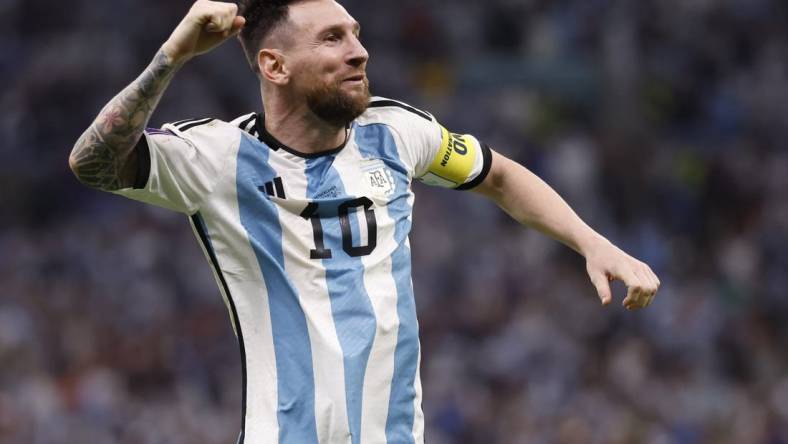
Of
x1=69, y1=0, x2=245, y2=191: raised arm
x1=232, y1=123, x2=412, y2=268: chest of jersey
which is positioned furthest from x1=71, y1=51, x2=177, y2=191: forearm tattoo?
x1=232, y1=123, x2=412, y2=268: chest of jersey

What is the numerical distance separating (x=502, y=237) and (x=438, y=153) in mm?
7658

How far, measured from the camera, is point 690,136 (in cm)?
1383

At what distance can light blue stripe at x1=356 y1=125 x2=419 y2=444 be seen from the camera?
4328 mm

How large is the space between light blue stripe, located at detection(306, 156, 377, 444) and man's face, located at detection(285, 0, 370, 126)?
235 mm

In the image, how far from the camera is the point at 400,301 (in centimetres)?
440

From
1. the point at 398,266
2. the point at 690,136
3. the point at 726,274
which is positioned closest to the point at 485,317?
the point at 726,274

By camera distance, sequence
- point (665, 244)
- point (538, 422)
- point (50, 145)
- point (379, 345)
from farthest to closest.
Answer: point (50, 145) → point (665, 244) → point (538, 422) → point (379, 345)

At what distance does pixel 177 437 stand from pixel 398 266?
702 cm

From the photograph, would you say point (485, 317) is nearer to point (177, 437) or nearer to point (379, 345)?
point (177, 437)

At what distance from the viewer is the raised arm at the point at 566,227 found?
13.9ft

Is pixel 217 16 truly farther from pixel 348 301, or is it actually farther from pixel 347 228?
pixel 348 301

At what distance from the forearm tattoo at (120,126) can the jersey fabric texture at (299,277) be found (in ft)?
0.42

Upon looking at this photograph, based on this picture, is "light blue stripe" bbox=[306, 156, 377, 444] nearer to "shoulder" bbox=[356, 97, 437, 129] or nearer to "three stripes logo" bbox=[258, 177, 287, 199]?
"three stripes logo" bbox=[258, 177, 287, 199]

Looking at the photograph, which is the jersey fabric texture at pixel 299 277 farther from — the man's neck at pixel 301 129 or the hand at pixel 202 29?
the hand at pixel 202 29
